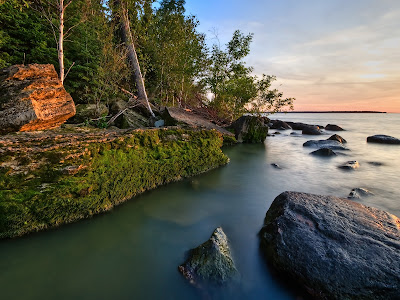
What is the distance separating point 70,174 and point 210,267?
3.45 metres

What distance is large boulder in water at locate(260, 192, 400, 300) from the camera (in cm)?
253

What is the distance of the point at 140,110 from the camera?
43.1 feet

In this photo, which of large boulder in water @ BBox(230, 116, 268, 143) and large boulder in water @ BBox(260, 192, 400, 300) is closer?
large boulder in water @ BBox(260, 192, 400, 300)

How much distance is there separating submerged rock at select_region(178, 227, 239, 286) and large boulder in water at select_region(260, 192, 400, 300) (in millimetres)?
825

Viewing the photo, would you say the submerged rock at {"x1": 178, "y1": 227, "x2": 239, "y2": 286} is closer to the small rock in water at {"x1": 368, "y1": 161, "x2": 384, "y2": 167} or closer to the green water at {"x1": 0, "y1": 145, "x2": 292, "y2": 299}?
the green water at {"x1": 0, "y1": 145, "x2": 292, "y2": 299}

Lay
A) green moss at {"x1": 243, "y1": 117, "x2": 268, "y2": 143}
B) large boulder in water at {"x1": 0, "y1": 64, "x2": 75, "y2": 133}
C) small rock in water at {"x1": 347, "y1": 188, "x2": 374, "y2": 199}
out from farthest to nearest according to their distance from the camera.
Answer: green moss at {"x1": 243, "y1": 117, "x2": 268, "y2": 143} → small rock in water at {"x1": 347, "y1": 188, "x2": 374, "y2": 199} → large boulder in water at {"x1": 0, "y1": 64, "x2": 75, "y2": 133}

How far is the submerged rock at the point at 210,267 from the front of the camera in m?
2.98

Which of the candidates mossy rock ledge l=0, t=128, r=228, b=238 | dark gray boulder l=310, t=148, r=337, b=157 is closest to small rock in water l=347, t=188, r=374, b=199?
mossy rock ledge l=0, t=128, r=228, b=238

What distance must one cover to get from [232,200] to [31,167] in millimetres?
5100

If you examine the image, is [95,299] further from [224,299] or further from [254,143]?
[254,143]

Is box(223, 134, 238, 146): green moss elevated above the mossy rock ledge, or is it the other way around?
the mossy rock ledge

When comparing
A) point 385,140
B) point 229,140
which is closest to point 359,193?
point 229,140

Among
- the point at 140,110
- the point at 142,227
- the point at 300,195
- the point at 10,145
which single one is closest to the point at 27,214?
the point at 10,145

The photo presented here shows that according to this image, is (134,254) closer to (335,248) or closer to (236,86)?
(335,248)
